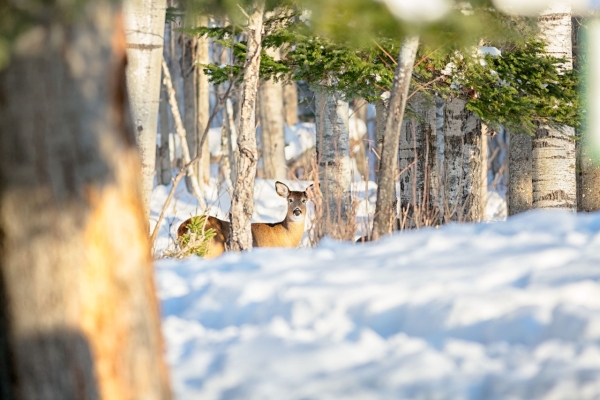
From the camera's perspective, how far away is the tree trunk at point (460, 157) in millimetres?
11844

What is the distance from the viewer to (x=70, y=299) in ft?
10.9

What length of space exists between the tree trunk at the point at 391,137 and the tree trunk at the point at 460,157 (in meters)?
4.80

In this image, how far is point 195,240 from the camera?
988cm

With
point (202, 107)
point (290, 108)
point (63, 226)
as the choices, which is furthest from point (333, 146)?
point (290, 108)

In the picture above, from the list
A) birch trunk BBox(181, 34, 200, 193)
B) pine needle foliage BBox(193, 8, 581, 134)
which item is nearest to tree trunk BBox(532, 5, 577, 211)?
pine needle foliage BBox(193, 8, 581, 134)

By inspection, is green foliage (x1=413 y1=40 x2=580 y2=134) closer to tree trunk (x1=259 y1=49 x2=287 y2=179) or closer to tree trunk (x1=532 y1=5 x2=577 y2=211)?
tree trunk (x1=532 y1=5 x2=577 y2=211)

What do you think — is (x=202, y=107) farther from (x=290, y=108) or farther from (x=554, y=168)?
(x=554, y=168)

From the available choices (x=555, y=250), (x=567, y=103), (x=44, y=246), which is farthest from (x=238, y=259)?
(x=567, y=103)

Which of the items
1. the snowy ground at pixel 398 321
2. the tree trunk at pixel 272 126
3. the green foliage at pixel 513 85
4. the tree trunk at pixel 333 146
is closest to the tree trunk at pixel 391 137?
the snowy ground at pixel 398 321

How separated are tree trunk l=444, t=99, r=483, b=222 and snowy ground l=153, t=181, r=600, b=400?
649 cm

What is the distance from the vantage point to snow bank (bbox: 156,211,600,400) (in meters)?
3.72

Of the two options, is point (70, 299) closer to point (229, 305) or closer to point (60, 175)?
point (60, 175)

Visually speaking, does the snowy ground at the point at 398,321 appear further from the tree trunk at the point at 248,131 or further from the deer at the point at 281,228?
the deer at the point at 281,228

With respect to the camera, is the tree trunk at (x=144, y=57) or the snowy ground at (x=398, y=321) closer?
the snowy ground at (x=398, y=321)
